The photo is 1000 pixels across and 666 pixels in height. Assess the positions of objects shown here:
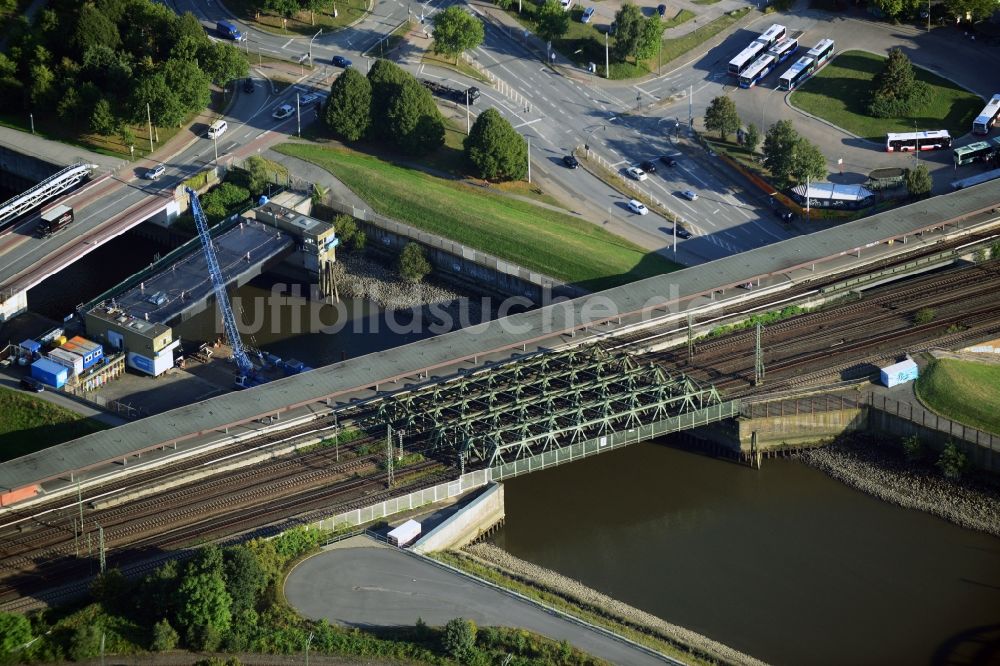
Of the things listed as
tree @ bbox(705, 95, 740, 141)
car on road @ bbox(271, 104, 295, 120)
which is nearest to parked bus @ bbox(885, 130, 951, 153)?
tree @ bbox(705, 95, 740, 141)

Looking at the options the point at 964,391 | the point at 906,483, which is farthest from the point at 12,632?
the point at 964,391

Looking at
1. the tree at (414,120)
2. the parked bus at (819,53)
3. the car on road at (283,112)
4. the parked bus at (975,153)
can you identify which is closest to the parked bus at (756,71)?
the parked bus at (819,53)

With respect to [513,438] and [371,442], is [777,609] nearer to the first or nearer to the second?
[513,438]

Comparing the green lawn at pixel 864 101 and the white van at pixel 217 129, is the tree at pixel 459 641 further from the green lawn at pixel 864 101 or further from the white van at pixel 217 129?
the green lawn at pixel 864 101

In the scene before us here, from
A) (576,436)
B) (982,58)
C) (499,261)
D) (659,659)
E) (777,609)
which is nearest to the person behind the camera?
(659,659)

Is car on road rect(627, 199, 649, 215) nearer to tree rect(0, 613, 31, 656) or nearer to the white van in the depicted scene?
the white van

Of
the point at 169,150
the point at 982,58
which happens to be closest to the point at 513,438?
the point at 169,150
